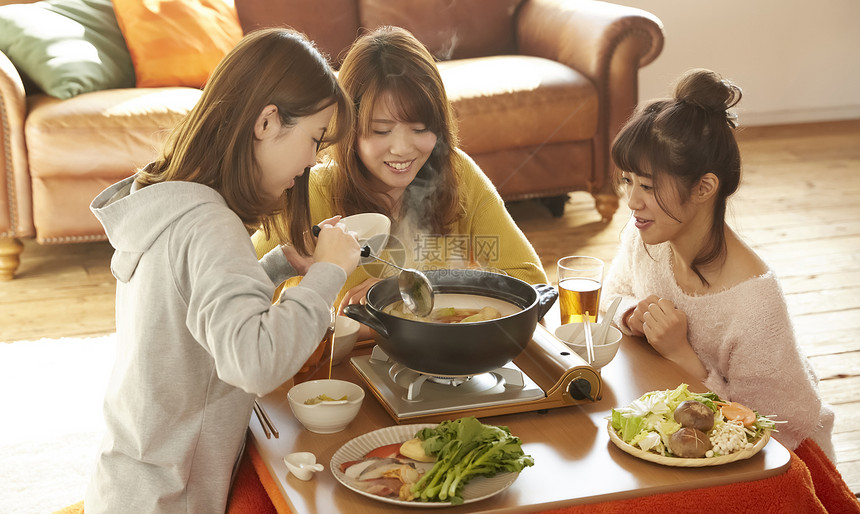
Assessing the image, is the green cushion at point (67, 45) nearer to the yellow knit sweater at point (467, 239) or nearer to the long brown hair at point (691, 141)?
the yellow knit sweater at point (467, 239)

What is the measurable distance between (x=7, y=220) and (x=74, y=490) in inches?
54.1

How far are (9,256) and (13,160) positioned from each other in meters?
0.35

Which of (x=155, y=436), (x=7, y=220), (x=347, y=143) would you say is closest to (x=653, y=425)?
(x=155, y=436)

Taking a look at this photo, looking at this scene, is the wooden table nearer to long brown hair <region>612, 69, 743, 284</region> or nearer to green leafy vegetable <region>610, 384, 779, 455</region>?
green leafy vegetable <region>610, 384, 779, 455</region>

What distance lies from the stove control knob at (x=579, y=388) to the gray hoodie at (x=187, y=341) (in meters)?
0.37

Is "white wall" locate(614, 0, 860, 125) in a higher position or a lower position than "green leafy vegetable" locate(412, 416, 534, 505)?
lower

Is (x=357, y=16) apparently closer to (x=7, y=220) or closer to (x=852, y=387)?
(x=7, y=220)

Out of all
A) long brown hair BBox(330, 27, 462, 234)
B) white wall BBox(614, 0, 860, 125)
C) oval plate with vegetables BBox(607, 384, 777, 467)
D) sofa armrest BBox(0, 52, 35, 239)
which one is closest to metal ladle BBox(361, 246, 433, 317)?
oval plate with vegetables BBox(607, 384, 777, 467)

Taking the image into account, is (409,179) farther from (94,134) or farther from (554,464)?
(94,134)

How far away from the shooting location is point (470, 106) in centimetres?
326

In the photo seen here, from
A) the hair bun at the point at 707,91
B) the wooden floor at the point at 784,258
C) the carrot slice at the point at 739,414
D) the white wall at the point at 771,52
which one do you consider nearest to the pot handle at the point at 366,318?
the carrot slice at the point at 739,414

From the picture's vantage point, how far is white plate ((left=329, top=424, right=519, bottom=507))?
1058 mm

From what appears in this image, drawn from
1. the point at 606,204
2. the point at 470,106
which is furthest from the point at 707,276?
the point at 606,204

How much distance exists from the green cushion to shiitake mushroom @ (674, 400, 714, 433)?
2580 mm
